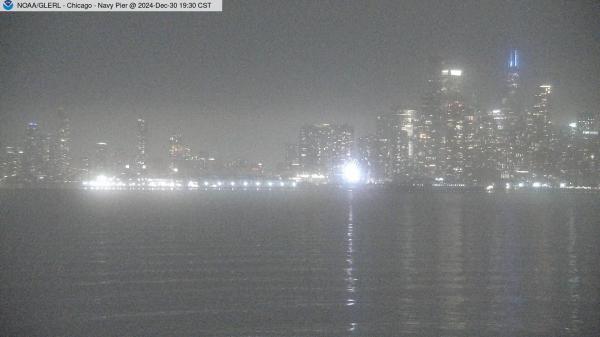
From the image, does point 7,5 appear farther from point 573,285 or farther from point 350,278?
point 573,285

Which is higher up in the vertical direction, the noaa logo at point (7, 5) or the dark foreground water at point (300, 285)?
the noaa logo at point (7, 5)

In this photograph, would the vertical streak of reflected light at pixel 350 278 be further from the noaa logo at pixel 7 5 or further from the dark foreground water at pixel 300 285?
the noaa logo at pixel 7 5

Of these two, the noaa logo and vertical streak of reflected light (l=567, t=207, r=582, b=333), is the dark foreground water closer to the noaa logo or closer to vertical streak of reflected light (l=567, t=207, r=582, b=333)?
vertical streak of reflected light (l=567, t=207, r=582, b=333)

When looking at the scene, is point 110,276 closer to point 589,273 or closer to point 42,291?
point 42,291

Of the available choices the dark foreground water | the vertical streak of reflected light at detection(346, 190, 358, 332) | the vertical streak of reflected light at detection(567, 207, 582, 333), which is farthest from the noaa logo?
the vertical streak of reflected light at detection(567, 207, 582, 333)

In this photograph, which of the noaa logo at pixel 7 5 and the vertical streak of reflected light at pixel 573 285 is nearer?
the vertical streak of reflected light at pixel 573 285

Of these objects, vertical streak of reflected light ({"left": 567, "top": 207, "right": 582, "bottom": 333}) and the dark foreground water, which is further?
vertical streak of reflected light ({"left": 567, "top": 207, "right": 582, "bottom": 333})

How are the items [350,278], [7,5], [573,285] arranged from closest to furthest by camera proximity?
[573,285]
[7,5]
[350,278]

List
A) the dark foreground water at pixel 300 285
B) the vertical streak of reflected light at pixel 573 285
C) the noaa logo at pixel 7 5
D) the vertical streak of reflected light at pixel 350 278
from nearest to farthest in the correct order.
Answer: the dark foreground water at pixel 300 285, the vertical streak of reflected light at pixel 573 285, the vertical streak of reflected light at pixel 350 278, the noaa logo at pixel 7 5

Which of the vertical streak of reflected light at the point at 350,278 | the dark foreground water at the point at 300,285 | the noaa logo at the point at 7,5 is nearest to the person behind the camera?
the dark foreground water at the point at 300,285

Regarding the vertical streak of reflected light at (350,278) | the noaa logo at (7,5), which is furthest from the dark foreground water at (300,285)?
the noaa logo at (7,5)

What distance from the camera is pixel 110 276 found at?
21719mm

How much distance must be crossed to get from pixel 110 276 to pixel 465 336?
548 inches

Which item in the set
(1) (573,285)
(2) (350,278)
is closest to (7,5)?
(2) (350,278)
